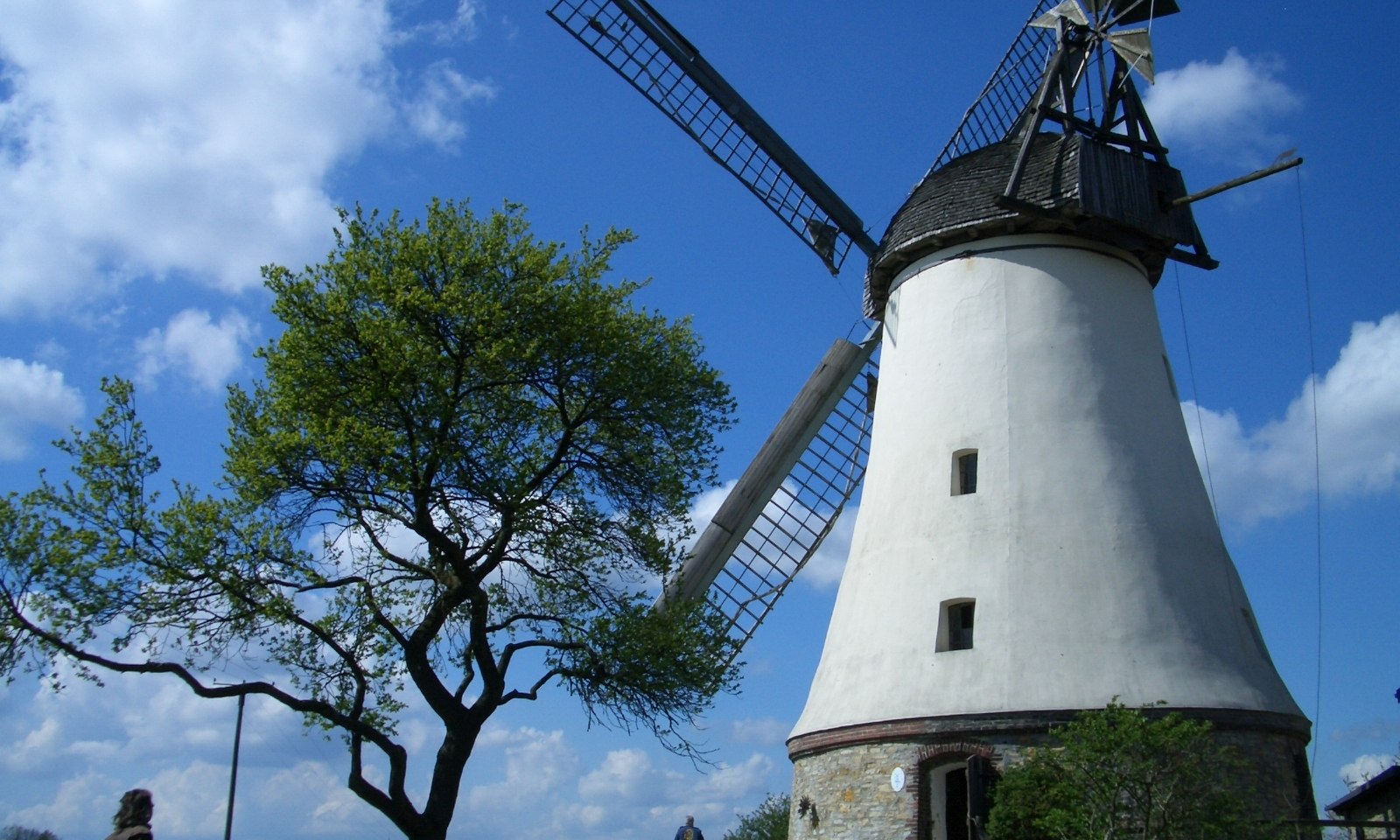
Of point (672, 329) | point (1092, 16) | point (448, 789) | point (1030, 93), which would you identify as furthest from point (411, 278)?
point (1030, 93)

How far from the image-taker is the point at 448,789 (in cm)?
1508

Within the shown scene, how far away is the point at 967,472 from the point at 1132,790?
18.2ft

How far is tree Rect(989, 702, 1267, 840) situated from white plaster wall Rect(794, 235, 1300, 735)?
3.95 ft

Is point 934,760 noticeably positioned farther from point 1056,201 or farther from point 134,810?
point 134,810

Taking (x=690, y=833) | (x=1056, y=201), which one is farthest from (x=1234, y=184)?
(x=690, y=833)

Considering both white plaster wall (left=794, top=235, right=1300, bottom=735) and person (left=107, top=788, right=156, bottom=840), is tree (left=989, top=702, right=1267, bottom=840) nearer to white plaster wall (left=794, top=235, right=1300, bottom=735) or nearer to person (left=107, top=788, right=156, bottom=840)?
white plaster wall (left=794, top=235, right=1300, bottom=735)

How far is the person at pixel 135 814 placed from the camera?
6.69 metres

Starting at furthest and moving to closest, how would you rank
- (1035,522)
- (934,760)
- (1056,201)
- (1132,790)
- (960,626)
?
(1056,201) < (960,626) < (1035,522) < (934,760) < (1132,790)

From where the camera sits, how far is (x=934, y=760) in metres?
15.1

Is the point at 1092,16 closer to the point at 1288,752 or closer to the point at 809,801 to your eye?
the point at 1288,752

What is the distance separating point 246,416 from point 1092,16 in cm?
1448

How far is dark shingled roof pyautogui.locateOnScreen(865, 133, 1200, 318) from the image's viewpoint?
17.7 meters

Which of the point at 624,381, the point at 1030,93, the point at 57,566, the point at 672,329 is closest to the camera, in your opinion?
the point at 57,566

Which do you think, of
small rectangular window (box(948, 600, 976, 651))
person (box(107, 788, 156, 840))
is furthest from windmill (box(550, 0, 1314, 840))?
person (box(107, 788, 156, 840))
